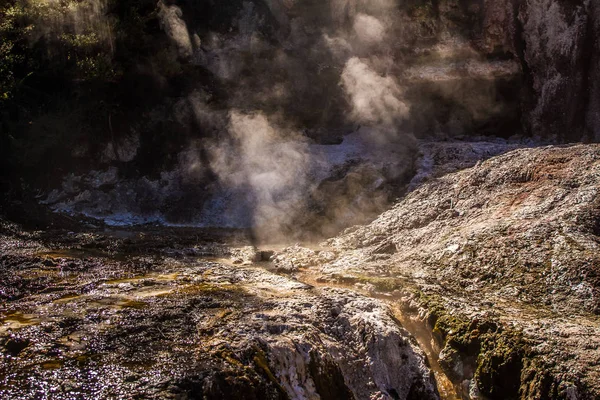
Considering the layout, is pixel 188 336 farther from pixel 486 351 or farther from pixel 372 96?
pixel 372 96

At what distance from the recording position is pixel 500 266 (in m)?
7.39

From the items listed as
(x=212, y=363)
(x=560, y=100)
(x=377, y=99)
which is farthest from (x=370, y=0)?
(x=212, y=363)

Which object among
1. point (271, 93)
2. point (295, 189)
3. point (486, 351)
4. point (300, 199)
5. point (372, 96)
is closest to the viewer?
point (486, 351)

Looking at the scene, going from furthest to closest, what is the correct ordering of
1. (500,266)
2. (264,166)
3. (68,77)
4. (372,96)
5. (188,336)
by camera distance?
1. (372,96)
2. (68,77)
3. (264,166)
4. (500,266)
5. (188,336)

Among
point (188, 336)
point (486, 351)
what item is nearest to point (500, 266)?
point (486, 351)

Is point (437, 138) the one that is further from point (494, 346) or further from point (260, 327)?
point (260, 327)

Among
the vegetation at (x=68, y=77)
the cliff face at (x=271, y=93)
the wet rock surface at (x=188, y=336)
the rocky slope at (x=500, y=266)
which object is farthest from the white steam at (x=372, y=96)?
the wet rock surface at (x=188, y=336)

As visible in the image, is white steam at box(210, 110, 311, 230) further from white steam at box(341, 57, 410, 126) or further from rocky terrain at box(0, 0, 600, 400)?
white steam at box(341, 57, 410, 126)

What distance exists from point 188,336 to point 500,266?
14.9 feet

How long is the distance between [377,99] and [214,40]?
4.99m

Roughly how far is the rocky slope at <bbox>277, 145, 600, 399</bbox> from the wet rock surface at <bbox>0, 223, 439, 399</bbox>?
0.74 meters

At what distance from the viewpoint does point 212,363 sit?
4410mm

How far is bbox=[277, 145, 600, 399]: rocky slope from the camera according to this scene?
544cm

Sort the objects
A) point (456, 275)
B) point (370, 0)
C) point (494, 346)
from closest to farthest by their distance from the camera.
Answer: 1. point (494, 346)
2. point (456, 275)
3. point (370, 0)
